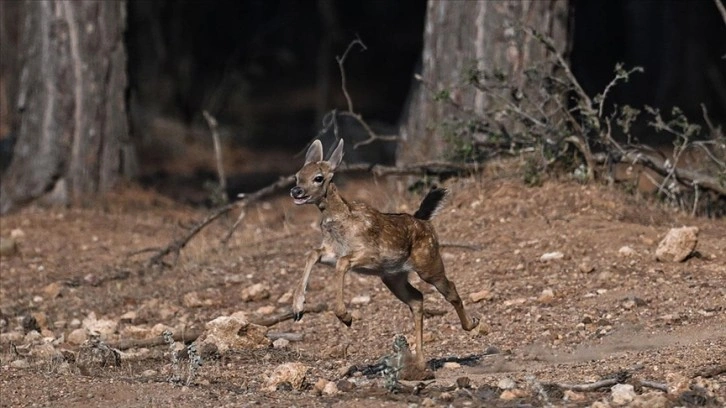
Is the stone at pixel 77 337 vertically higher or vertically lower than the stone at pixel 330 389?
lower

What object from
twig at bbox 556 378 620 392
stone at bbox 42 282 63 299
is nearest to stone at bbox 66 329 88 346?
stone at bbox 42 282 63 299

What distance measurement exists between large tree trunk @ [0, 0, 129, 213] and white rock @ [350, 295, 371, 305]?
4909 millimetres

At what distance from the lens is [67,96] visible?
1423cm

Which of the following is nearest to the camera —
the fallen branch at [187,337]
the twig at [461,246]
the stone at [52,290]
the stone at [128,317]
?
the fallen branch at [187,337]

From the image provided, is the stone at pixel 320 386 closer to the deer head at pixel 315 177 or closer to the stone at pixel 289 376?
the stone at pixel 289 376

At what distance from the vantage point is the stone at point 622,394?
6926 millimetres

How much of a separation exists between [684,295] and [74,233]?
5893mm

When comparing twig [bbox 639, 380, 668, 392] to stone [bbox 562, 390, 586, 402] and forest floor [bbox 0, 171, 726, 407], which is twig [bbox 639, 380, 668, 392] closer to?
forest floor [bbox 0, 171, 726, 407]

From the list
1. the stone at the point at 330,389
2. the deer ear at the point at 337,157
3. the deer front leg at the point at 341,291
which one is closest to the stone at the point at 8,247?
the deer ear at the point at 337,157

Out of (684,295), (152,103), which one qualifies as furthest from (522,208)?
(152,103)

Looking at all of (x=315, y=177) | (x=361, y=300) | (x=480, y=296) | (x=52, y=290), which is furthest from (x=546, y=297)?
(x=52, y=290)

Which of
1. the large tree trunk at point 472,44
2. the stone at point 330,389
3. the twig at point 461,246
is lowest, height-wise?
the stone at point 330,389

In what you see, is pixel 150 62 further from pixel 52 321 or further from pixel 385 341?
pixel 385 341

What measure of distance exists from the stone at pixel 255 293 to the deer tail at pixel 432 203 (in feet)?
7.31
